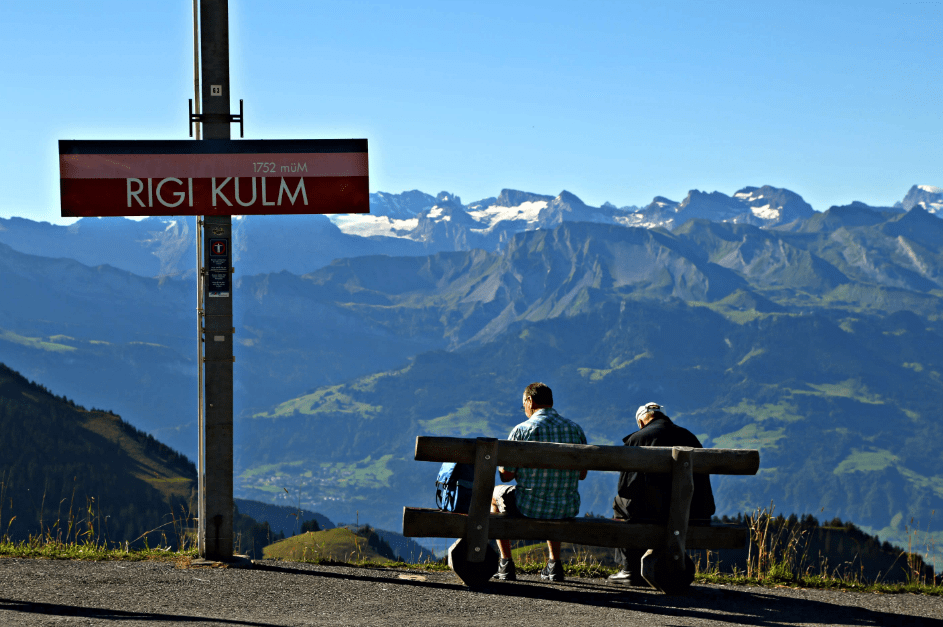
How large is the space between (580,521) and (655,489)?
2.56ft

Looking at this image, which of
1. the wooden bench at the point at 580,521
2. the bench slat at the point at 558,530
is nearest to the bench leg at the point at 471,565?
the wooden bench at the point at 580,521

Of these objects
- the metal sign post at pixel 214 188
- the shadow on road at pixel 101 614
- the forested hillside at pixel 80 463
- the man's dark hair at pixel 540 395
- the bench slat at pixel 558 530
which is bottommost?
the forested hillside at pixel 80 463

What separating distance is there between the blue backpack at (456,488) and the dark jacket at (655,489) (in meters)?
1.34

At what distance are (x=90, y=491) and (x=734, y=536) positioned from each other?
15018 cm

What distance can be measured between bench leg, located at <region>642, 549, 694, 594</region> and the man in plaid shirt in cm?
79

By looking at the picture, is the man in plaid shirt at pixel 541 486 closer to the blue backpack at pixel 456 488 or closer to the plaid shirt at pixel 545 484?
the plaid shirt at pixel 545 484

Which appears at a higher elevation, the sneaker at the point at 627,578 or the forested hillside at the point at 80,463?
the sneaker at the point at 627,578

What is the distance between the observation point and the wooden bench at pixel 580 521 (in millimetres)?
8031

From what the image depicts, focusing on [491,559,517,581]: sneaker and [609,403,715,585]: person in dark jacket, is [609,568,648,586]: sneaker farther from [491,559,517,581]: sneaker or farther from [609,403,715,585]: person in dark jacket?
[491,559,517,581]: sneaker

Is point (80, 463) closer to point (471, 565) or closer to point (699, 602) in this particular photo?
point (471, 565)

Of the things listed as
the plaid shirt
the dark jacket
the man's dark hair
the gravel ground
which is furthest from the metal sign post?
the dark jacket

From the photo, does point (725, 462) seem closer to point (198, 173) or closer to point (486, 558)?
point (486, 558)

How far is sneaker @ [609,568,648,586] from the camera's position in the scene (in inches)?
349

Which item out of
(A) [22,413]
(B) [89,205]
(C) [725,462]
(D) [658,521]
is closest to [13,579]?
(B) [89,205]
